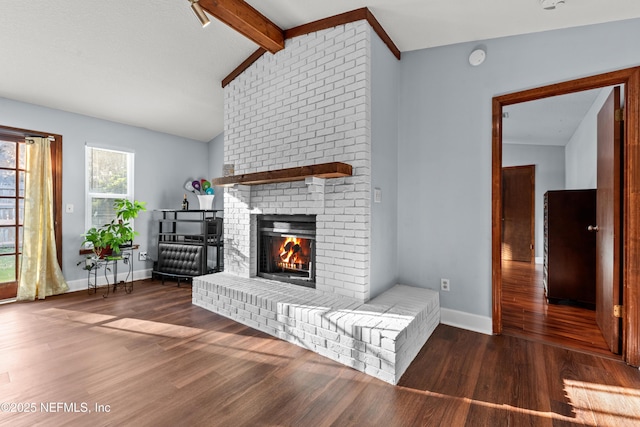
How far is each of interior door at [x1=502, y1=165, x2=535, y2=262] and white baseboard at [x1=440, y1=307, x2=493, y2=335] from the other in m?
4.66

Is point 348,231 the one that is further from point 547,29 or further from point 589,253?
point 589,253

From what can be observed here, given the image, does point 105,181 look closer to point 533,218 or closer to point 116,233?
point 116,233

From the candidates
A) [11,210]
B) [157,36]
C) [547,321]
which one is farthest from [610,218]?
[11,210]

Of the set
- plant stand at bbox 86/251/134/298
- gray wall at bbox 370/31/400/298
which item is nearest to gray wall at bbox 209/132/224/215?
plant stand at bbox 86/251/134/298

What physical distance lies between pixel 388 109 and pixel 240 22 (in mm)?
1551

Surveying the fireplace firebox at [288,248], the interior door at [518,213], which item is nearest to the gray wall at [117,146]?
the fireplace firebox at [288,248]

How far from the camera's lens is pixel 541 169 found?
21.2 feet

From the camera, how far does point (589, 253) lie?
3.53m

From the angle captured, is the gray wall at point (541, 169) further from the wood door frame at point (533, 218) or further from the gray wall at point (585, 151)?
the gray wall at point (585, 151)

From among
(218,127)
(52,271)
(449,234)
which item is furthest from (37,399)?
(218,127)

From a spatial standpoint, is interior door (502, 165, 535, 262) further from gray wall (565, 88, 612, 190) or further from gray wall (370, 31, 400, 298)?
gray wall (370, 31, 400, 298)

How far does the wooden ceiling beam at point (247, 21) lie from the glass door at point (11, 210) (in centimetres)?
325

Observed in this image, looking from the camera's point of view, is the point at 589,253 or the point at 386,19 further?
the point at 589,253

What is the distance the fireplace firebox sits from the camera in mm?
3152
